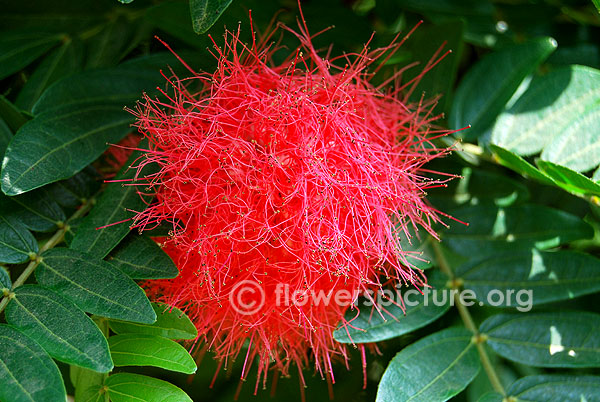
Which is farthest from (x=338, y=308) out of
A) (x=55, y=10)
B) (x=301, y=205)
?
(x=55, y=10)

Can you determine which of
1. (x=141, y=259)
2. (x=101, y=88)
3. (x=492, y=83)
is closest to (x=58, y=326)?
(x=141, y=259)

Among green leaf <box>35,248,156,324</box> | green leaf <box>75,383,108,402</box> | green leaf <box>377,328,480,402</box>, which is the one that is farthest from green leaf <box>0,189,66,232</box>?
green leaf <box>377,328,480,402</box>

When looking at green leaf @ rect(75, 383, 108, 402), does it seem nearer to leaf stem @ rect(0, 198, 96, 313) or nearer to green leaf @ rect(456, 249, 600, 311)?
leaf stem @ rect(0, 198, 96, 313)

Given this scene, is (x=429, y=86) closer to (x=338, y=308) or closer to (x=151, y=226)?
(x=338, y=308)

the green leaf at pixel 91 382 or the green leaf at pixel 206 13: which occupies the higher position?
the green leaf at pixel 206 13

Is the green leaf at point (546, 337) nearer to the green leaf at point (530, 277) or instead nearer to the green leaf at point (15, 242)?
the green leaf at point (530, 277)

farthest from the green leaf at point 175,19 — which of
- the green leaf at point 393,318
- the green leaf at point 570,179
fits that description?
the green leaf at point 570,179
